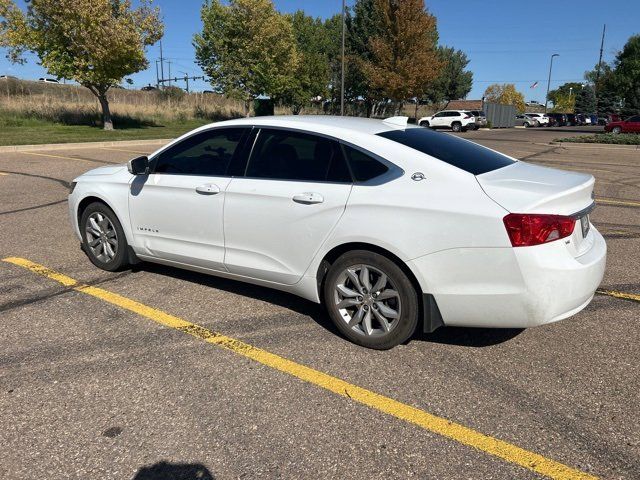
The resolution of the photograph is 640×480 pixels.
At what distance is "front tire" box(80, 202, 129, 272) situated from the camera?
4754mm

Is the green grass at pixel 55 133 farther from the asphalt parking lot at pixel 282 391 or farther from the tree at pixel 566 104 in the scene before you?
the tree at pixel 566 104

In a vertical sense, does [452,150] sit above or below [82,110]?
below

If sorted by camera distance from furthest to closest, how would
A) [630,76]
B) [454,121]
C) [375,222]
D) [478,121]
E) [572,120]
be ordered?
1. [572,120]
2. [630,76]
3. [478,121]
4. [454,121]
5. [375,222]

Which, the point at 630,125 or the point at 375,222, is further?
the point at 630,125

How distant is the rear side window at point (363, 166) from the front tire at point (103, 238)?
7.86 ft

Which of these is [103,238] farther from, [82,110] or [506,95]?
[506,95]

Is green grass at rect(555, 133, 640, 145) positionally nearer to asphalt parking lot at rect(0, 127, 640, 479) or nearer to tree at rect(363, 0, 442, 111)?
tree at rect(363, 0, 442, 111)

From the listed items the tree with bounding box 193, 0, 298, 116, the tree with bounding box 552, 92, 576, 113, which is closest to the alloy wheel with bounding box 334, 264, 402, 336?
the tree with bounding box 193, 0, 298, 116

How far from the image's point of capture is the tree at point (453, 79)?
65312 millimetres

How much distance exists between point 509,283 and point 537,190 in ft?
1.94

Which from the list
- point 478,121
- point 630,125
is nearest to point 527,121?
point 478,121

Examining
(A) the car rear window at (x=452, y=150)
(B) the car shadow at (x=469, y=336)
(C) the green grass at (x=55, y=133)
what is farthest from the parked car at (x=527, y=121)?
(B) the car shadow at (x=469, y=336)

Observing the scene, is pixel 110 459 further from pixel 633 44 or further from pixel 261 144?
pixel 633 44

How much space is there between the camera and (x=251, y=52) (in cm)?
3294
